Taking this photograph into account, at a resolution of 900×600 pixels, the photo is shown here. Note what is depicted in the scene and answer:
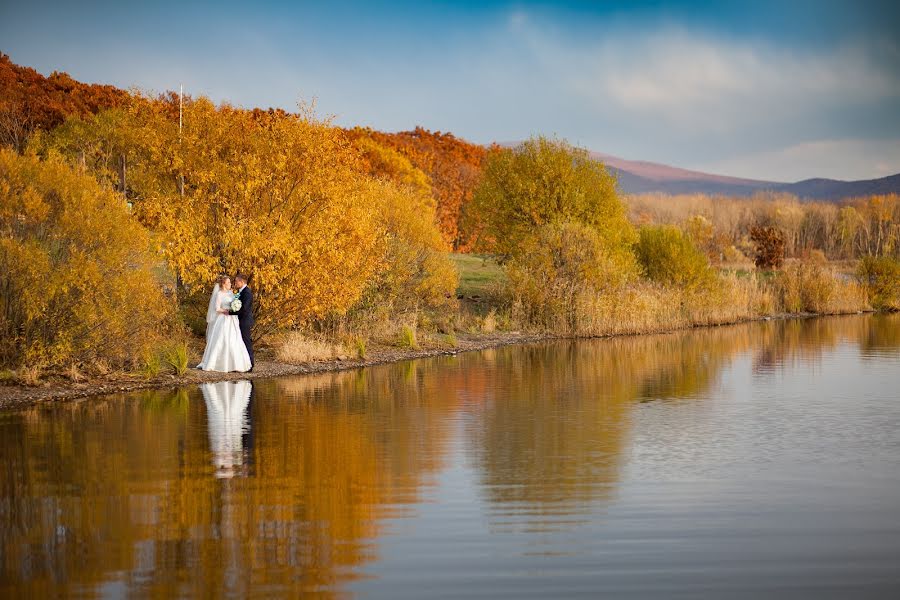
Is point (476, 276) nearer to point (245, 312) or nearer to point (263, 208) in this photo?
point (263, 208)

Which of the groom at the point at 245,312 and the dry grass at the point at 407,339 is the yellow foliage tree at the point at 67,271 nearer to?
the groom at the point at 245,312

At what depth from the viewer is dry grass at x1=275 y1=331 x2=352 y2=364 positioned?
77.9 feet

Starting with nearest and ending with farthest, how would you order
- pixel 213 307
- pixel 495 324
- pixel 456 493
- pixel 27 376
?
pixel 456 493
pixel 27 376
pixel 213 307
pixel 495 324

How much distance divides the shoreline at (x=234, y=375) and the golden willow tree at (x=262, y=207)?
4.53 ft

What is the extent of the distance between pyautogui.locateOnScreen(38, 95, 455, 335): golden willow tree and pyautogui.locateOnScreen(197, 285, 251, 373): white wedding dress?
1025 mm

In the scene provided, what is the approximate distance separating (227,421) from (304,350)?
28.7ft

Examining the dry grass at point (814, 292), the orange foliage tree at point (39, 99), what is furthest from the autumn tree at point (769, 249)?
the orange foliage tree at point (39, 99)

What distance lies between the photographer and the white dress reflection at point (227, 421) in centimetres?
1213

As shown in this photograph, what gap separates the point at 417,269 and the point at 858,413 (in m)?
16.3

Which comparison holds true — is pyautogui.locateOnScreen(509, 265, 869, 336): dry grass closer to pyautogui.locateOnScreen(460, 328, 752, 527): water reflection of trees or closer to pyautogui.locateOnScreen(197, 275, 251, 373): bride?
pyautogui.locateOnScreen(460, 328, 752, 527): water reflection of trees

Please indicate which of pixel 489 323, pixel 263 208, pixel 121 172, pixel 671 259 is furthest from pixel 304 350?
pixel 121 172

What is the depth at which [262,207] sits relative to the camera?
77.9 feet

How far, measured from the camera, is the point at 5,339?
18.6 m

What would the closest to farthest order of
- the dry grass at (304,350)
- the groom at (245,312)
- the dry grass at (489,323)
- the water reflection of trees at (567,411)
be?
the water reflection of trees at (567,411) < the groom at (245,312) < the dry grass at (304,350) < the dry grass at (489,323)
